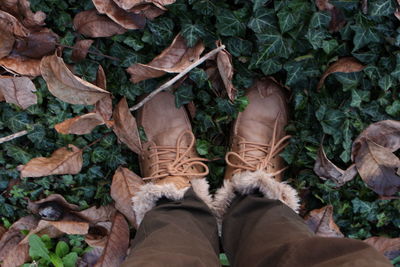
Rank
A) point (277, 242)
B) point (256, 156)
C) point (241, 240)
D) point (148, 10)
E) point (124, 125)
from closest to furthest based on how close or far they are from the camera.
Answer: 1. point (277, 242)
2. point (241, 240)
3. point (148, 10)
4. point (124, 125)
5. point (256, 156)

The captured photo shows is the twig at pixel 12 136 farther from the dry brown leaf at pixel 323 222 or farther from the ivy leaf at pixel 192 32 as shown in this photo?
the dry brown leaf at pixel 323 222

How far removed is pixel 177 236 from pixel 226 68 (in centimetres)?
47

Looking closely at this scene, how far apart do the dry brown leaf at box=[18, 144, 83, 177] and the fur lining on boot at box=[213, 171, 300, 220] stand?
0.47 m

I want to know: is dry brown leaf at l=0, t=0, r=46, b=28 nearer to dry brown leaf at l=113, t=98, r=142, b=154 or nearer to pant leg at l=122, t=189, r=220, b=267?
dry brown leaf at l=113, t=98, r=142, b=154

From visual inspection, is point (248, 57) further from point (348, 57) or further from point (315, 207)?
point (315, 207)

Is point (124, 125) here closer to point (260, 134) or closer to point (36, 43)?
point (36, 43)

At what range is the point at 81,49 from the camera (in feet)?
3.39

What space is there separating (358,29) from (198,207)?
627 mm

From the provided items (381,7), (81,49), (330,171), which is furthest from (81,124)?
(381,7)

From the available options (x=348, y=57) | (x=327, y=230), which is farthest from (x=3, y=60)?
(x=327, y=230)

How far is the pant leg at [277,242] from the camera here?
622 millimetres

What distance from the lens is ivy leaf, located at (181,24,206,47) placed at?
0.99 m

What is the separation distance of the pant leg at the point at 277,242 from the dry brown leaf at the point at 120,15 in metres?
0.56

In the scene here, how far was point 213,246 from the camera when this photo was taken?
37.0 inches
